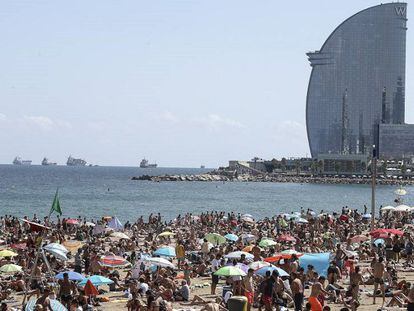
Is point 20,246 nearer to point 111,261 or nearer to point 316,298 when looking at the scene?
point 111,261

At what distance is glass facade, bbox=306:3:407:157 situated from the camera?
180 metres

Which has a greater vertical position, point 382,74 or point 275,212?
point 382,74

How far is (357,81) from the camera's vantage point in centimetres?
18538

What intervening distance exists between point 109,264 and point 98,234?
41.2 ft

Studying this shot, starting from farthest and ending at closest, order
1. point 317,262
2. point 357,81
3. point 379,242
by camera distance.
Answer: point 357,81 → point 379,242 → point 317,262

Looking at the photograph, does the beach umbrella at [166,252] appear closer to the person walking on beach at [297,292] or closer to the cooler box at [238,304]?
the person walking on beach at [297,292]

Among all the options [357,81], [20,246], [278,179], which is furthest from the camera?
[357,81]

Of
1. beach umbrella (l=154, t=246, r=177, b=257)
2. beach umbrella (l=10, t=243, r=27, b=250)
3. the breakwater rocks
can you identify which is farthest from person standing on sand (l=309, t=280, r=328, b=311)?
the breakwater rocks

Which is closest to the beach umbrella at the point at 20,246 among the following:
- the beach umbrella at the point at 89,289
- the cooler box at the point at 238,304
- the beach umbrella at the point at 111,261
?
the beach umbrella at the point at 111,261

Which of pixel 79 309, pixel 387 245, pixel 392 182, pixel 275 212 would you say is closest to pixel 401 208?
pixel 387 245

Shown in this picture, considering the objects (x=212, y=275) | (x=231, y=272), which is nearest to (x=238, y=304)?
(x=231, y=272)

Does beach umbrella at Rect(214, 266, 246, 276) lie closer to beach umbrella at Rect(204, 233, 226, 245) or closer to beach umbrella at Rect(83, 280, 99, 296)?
beach umbrella at Rect(83, 280, 99, 296)

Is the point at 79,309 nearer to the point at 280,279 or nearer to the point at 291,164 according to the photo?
the point at 280,279

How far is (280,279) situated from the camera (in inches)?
677
